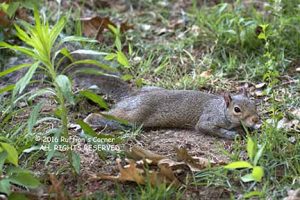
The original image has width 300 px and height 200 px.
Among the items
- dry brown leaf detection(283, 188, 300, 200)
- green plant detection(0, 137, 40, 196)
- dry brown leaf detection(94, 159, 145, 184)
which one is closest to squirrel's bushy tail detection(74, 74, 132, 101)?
dry brown leaf detection(94, 159, 145, 184)

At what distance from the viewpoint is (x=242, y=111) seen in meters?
4.32

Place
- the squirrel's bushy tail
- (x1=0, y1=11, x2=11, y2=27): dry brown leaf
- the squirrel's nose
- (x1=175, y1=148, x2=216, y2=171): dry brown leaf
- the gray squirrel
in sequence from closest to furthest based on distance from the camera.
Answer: (x1=175, y1=148, x2=216, y2=171): dry brown leaf → the squirrel's nose → the gray squirrel → the squirrel's bushy tail → (x1=0, y1=11, x2=11, y2=27): dry brown leaf

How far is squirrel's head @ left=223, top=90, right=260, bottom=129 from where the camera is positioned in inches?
168

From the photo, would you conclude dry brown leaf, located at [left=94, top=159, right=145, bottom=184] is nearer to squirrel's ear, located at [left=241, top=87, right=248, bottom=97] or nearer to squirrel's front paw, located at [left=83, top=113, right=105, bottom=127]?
squirrel's front paw, located at [left=83, top=113, right=105, bottom=127]

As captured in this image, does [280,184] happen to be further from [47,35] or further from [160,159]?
[47,35]

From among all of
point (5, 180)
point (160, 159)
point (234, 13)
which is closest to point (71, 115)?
point (160, 159)

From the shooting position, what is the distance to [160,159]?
367 centimetres

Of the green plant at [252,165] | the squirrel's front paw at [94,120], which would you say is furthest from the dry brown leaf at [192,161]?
the squirrel's front paw at [94,120]

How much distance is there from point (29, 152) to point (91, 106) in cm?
97

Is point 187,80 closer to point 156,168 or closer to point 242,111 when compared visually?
point 242,111

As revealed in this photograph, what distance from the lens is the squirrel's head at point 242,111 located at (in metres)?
4.28

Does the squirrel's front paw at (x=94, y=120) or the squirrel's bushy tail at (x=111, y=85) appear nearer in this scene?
the squirrel's front paw at (x=94, y=120)

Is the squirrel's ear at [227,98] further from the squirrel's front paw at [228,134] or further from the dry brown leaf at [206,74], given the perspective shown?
the dry brown leaf at [206,74]

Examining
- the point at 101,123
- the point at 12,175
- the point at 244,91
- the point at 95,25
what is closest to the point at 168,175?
the point at 12,175
